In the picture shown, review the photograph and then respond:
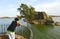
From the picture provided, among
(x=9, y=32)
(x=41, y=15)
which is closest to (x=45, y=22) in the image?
(x=41, y=15)

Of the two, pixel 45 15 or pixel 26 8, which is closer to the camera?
pixel 26 8

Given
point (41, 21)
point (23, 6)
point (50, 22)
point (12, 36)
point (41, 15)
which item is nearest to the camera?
point (12, 36)

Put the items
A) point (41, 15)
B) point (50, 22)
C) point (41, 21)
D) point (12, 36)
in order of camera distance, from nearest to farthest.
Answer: point (12, 36) → point (50, 22) → point (41, 21) → point (41, 15)

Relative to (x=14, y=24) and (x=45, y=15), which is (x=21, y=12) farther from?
(x=14, y=24)

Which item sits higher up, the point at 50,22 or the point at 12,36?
the point at 12,36

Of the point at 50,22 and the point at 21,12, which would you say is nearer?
the point at 21,12

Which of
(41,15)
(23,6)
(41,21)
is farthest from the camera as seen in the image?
(41,15)

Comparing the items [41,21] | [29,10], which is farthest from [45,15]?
[29,10]

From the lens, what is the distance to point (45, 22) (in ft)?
205

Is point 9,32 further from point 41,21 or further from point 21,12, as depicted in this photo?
point 41,21

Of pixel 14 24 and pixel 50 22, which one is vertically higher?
pixel 14 24

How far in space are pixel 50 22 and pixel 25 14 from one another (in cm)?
1007

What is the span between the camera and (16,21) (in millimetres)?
7801

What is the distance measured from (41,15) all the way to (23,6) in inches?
663
